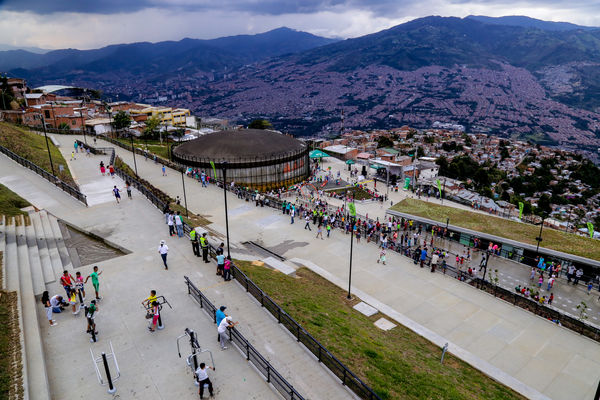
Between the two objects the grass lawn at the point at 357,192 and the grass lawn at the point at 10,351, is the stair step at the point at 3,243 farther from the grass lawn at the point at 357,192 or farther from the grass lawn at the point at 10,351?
the grass lawn at the point at 357,192

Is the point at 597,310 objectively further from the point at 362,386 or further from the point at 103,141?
the point at 103,141

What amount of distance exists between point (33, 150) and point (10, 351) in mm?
38060

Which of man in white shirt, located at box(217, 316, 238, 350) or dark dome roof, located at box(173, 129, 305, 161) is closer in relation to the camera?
man in white shirt, located at box(217, 316, 238, 350)

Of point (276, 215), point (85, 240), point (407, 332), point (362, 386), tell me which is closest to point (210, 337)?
point (362, 386)

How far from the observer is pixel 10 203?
23.7m

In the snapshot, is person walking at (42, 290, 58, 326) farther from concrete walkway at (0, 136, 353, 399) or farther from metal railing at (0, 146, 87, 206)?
metal railing at (0, 146, 87, 206)

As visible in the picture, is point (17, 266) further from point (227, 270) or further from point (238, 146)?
point (238, 146)

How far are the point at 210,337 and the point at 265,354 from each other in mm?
2106

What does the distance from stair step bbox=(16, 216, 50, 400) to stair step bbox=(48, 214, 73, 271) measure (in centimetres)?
161

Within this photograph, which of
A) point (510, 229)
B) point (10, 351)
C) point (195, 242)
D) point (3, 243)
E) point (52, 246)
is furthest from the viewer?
point (510, 229)

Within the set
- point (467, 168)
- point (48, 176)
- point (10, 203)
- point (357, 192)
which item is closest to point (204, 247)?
point (10, 203)

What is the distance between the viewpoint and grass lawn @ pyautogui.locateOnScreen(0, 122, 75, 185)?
35656 mm

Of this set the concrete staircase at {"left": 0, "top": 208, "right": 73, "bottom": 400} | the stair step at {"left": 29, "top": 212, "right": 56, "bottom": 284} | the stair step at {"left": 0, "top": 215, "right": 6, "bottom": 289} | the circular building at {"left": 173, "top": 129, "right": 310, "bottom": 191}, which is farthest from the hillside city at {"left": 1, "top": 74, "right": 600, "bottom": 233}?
the stair step at {"left": 0, "top": 215, "right": 6, "bottom": 289}

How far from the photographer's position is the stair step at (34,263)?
14.9m
